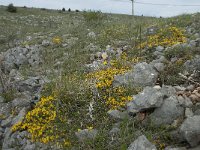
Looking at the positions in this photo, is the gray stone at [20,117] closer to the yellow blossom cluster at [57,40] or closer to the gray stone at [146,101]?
the gray stone at [146,101]

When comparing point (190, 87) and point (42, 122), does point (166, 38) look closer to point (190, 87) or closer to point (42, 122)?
point (190, 87)

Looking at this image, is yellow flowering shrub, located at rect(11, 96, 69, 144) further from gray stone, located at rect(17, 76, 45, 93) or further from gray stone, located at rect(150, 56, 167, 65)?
gray stone, located at rect(150, 56, 167, 65)

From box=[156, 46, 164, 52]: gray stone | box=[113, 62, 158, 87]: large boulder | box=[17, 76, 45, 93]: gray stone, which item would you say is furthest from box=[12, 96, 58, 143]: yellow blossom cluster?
box=[156, 46, 164, 52]: gray stone

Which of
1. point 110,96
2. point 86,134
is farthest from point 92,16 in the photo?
point 86,134

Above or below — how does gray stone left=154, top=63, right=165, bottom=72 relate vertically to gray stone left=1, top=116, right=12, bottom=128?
above

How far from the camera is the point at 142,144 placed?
5.64 metres

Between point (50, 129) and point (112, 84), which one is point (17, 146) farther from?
point (112, 84)

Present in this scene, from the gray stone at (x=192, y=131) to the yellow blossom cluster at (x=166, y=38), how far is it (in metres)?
3.85

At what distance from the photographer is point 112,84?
7570 mm

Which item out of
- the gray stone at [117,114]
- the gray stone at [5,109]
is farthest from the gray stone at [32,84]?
the gray stone at [117,114]

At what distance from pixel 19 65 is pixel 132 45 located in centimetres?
337

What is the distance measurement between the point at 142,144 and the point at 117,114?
116 centimetres

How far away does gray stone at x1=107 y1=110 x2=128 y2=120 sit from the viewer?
6648mm

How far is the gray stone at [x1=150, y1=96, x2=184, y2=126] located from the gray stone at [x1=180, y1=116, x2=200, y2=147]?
67cm
